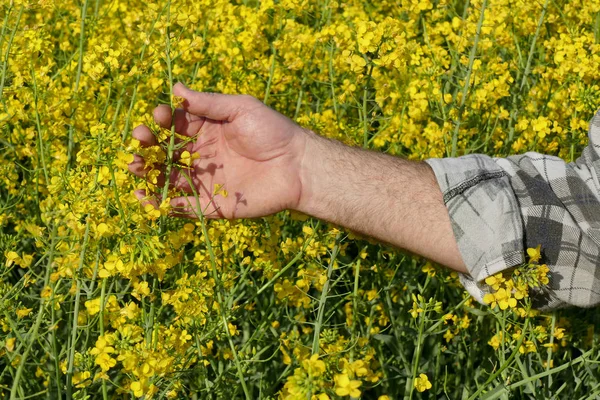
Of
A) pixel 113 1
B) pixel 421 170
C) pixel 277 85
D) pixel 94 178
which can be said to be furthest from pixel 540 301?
pixel 113 1

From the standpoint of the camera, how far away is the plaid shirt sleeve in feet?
6.71

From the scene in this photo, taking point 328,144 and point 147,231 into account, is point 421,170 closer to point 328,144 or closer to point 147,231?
point 328,144

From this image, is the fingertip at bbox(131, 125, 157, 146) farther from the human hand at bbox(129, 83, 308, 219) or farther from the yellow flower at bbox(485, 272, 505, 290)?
the yellow flower at bbox(485, 272, 505, 290)

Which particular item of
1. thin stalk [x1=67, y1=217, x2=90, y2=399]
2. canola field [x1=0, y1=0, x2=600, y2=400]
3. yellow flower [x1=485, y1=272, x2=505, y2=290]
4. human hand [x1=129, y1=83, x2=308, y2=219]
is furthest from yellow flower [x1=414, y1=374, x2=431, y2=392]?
thin stalk [x1=67, y1=217, x2=90, y2=399]

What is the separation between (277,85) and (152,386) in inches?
67.8

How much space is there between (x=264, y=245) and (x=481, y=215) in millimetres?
682

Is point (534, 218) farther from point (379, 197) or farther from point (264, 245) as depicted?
point (264, 245)

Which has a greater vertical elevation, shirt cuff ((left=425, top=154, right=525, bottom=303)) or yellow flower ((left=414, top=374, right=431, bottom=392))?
shirt cuff ((left=425, top=154, right=525, bottom=303))

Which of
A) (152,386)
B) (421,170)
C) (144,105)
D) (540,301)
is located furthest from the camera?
(144,105)

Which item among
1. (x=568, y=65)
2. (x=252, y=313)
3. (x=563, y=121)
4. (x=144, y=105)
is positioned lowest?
(x=252, y=313)

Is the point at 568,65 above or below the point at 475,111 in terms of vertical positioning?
above

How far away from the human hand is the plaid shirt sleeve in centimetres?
39

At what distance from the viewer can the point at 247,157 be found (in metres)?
2.34

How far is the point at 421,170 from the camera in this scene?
2250 mm
